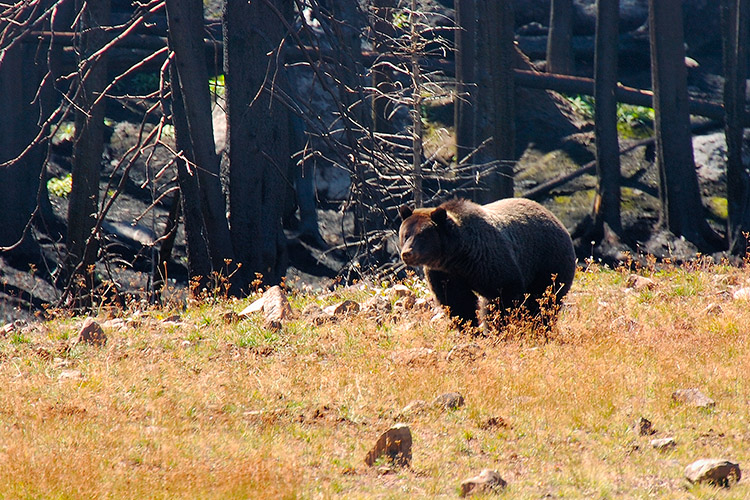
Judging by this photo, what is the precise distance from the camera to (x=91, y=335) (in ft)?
27.6

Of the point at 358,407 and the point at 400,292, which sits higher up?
the point at 358,407

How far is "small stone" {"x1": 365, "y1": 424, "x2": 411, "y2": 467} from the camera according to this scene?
17.5ft

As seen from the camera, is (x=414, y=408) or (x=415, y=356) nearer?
(x=414, y=408)

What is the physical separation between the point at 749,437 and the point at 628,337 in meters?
2.49

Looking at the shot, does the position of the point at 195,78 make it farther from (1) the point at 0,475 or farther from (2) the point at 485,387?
(1) the point at 0,475

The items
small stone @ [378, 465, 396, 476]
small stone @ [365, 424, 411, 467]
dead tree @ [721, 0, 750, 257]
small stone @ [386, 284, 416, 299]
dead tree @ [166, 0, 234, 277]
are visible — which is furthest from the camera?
dead tree @ [721, 0, 750, 257]

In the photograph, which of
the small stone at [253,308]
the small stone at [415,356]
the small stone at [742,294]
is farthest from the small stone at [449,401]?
the small stone at [742,294]

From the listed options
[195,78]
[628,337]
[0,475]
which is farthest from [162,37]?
[0,475]

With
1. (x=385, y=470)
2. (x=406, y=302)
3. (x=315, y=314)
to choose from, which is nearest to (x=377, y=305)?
(x=406, y=302)

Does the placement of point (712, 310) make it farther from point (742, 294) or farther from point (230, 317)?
point (230, 317)

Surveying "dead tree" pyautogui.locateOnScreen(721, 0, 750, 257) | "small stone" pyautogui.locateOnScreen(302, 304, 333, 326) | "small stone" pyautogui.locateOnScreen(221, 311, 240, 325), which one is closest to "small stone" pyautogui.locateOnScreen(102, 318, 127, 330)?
"small stone" pyautogui.locateOnScreen(221, 311, 240, 325)

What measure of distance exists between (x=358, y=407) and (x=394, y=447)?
1040 mm

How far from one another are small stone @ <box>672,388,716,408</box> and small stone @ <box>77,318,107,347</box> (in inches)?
212

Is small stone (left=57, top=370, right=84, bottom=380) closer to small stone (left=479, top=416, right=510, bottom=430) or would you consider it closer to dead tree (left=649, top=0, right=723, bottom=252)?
small stone (left=479, top=416, right=510, bottom=430)
